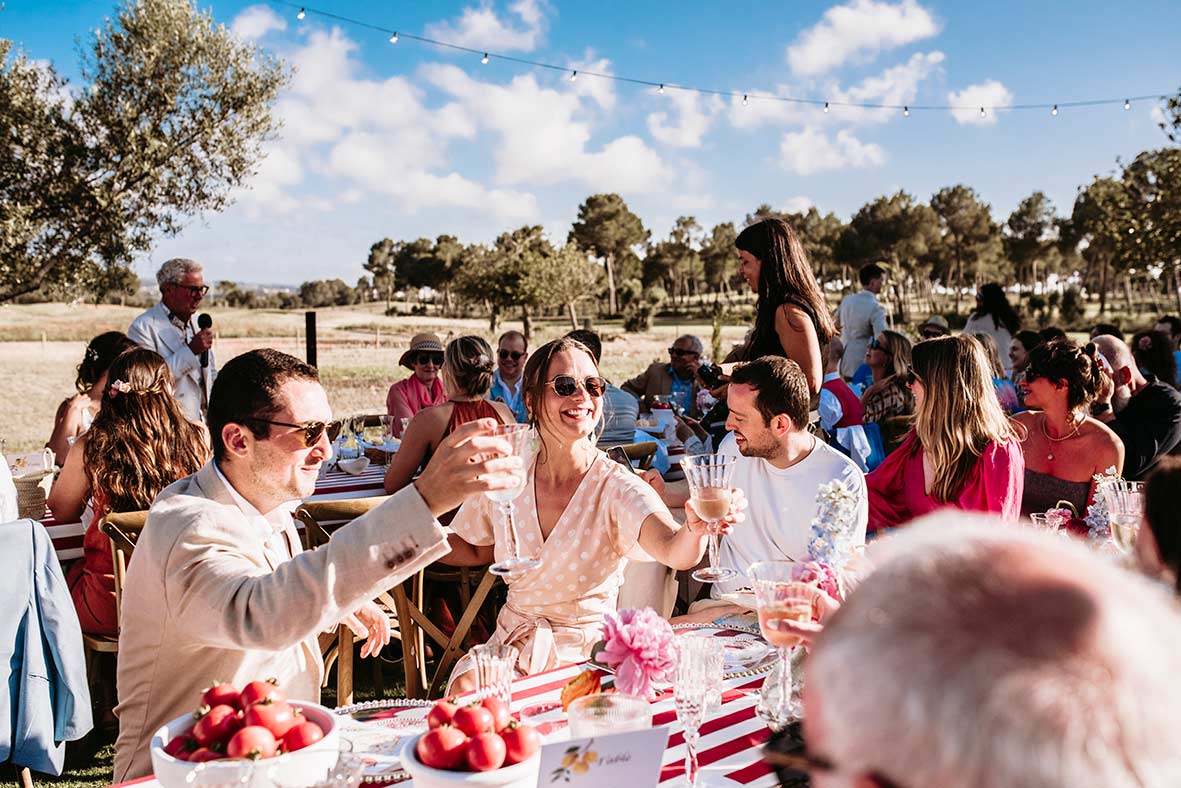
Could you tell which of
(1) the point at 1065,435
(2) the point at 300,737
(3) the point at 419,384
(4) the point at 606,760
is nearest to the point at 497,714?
(4) the point at 606,760

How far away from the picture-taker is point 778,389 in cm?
369

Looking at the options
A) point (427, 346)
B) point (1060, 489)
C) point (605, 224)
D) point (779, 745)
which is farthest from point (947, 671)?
point (605, 224)

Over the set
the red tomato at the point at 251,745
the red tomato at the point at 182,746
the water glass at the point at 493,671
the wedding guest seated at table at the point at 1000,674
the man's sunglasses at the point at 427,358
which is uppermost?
the wedding guest seated at table at the point at 1000,674

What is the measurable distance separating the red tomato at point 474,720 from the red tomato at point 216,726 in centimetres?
38

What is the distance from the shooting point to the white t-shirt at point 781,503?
11.9 ft

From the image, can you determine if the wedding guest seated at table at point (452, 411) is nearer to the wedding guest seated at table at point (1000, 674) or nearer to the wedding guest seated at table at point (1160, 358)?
the wedding guest seated at table at point (1000, 674)

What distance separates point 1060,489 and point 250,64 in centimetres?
1562

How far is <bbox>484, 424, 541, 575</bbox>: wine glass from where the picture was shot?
6.45 feet

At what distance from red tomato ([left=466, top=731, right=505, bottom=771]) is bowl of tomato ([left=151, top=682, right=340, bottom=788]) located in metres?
0.27

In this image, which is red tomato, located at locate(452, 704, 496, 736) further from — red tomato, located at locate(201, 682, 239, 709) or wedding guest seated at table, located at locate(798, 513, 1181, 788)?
wedding guest seated at table, located at locate(798, 513, 1181, 788)

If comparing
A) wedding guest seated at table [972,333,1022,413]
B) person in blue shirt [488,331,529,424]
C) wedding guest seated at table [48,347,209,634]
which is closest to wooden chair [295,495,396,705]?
wedding guest seated at table [48,347,209,634]

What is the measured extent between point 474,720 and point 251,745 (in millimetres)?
376

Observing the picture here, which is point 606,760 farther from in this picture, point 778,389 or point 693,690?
point 778,389

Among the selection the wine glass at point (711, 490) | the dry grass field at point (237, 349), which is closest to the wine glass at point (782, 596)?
the wine glass at point (711, 490)
